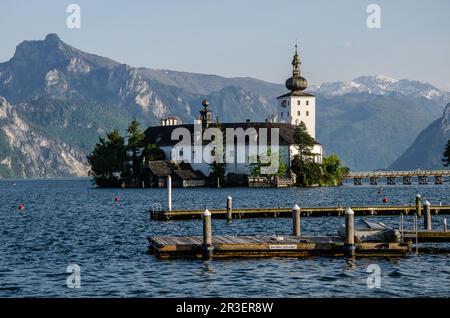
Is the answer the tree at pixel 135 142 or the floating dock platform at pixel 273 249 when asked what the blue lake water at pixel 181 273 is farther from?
the tree at pixel 135 142

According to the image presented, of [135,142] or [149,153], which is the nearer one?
[135,142]


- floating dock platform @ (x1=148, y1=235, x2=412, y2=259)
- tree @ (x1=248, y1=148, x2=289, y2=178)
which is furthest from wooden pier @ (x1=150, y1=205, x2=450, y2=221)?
tree @ (x1=248, y1=148, x2=289, y2=178)

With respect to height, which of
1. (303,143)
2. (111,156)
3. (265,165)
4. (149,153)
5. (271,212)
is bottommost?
(271,212)

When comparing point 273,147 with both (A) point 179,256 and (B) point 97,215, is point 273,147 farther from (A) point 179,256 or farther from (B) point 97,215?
(A) point 179,256

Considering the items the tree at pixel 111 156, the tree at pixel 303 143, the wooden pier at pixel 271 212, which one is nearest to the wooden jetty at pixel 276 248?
the wooden pier at pixel 271 212

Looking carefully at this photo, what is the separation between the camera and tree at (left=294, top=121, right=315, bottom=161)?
183 m

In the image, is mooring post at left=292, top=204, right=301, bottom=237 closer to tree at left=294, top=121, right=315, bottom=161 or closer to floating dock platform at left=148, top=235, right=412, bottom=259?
floating dock platform at left=148, top=235, right=412, bottom=259

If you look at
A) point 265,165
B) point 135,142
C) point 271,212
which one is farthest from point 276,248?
point 135,142

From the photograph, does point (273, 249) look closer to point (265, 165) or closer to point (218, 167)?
point (265, 165)

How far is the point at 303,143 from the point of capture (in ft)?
600

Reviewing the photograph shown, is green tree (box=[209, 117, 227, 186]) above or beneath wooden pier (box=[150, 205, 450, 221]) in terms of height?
above
